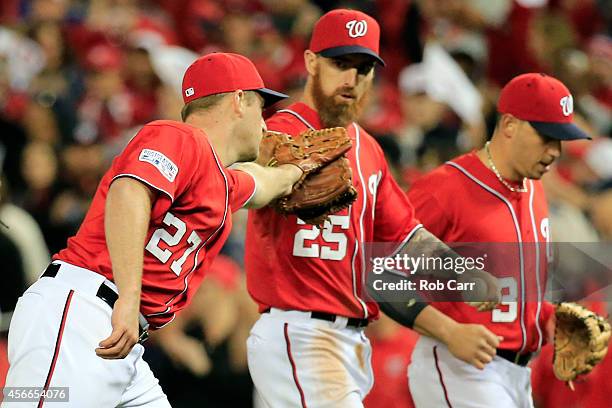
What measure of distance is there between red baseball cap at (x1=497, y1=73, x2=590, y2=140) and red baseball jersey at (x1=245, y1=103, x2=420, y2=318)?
74 cm

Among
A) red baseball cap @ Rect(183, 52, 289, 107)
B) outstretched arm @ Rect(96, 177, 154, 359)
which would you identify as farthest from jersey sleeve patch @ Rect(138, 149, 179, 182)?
red baseball cap @ Rect(183, 52, 289, 107)

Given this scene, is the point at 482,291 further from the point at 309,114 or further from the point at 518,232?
the point at 309,114

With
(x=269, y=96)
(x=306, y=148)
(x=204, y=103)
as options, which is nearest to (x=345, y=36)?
(x=306, y=148)

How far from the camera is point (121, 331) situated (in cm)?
370

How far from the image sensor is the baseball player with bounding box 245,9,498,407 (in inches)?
195

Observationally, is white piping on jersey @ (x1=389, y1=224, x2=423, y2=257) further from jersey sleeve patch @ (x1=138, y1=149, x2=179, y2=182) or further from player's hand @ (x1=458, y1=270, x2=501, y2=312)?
jersey sleeve patch @ (x1=138, y1=149, x2=179, y2=182)

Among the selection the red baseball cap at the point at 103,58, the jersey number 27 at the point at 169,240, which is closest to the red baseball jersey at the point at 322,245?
the jersey number 27 at the point at 169,240

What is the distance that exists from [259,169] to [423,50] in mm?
6133

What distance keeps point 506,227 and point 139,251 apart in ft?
7.07

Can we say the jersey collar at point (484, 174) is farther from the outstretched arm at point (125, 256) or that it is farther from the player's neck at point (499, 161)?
the outstretched arm at point (125, 256)

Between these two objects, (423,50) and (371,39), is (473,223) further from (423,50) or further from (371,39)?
(423,50)

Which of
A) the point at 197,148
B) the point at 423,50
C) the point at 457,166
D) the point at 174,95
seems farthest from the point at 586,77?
the point at 197,148

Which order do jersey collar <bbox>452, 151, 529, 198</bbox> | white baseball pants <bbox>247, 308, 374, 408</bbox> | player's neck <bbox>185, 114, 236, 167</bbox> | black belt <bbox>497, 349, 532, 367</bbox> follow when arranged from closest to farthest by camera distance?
player's neck <bbox>185, 114, 236, 167</bbox> → white baseball pants <bbox>247, 308, 374, 408</bbox> → black belt <bbox>497, 349, 532, 367</bbox> → jersey collar <bbox>452, 151, 529, 198</bbox>

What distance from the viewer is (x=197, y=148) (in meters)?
4.05
